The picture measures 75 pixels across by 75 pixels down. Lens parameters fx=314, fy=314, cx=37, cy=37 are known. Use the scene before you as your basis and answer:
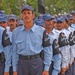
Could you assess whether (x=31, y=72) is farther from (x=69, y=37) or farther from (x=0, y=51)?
(x=69, y=37)

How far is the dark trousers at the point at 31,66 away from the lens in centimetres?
570

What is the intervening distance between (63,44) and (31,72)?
5.54 feet

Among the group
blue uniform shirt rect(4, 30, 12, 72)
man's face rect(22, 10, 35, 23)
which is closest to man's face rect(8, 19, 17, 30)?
blue uniform shirt rect(4, 30, 12, 72)

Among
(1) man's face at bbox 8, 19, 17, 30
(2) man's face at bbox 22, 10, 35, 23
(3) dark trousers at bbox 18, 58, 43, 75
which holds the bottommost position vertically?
(3) dark trousers at bbox 18, 58, 43, 75

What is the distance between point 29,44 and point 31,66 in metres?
0.40

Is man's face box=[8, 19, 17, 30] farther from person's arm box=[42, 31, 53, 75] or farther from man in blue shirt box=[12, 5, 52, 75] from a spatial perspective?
person's arm box=[42, 31, 53, 75]

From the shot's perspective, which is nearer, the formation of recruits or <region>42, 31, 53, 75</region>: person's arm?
the formation of recruits

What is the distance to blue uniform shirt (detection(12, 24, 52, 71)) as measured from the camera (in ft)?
18.6

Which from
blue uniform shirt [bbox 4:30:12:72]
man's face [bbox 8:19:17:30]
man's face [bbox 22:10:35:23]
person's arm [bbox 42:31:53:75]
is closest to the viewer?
man's face [bbox 22:10:35:23]

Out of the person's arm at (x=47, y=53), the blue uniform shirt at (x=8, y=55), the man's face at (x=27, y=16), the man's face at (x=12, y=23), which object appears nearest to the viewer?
the man's face at (x=27, y=16)

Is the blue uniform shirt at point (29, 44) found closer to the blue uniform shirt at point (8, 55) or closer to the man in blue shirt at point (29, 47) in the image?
the man in blue shirt at point (29, 47)

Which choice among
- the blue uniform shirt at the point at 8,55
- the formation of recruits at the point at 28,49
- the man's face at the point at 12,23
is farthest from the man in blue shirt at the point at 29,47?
the man's face at the point at 12,23

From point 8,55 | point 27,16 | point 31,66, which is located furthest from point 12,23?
point 31,66

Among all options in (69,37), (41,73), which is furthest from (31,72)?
(69,37)
